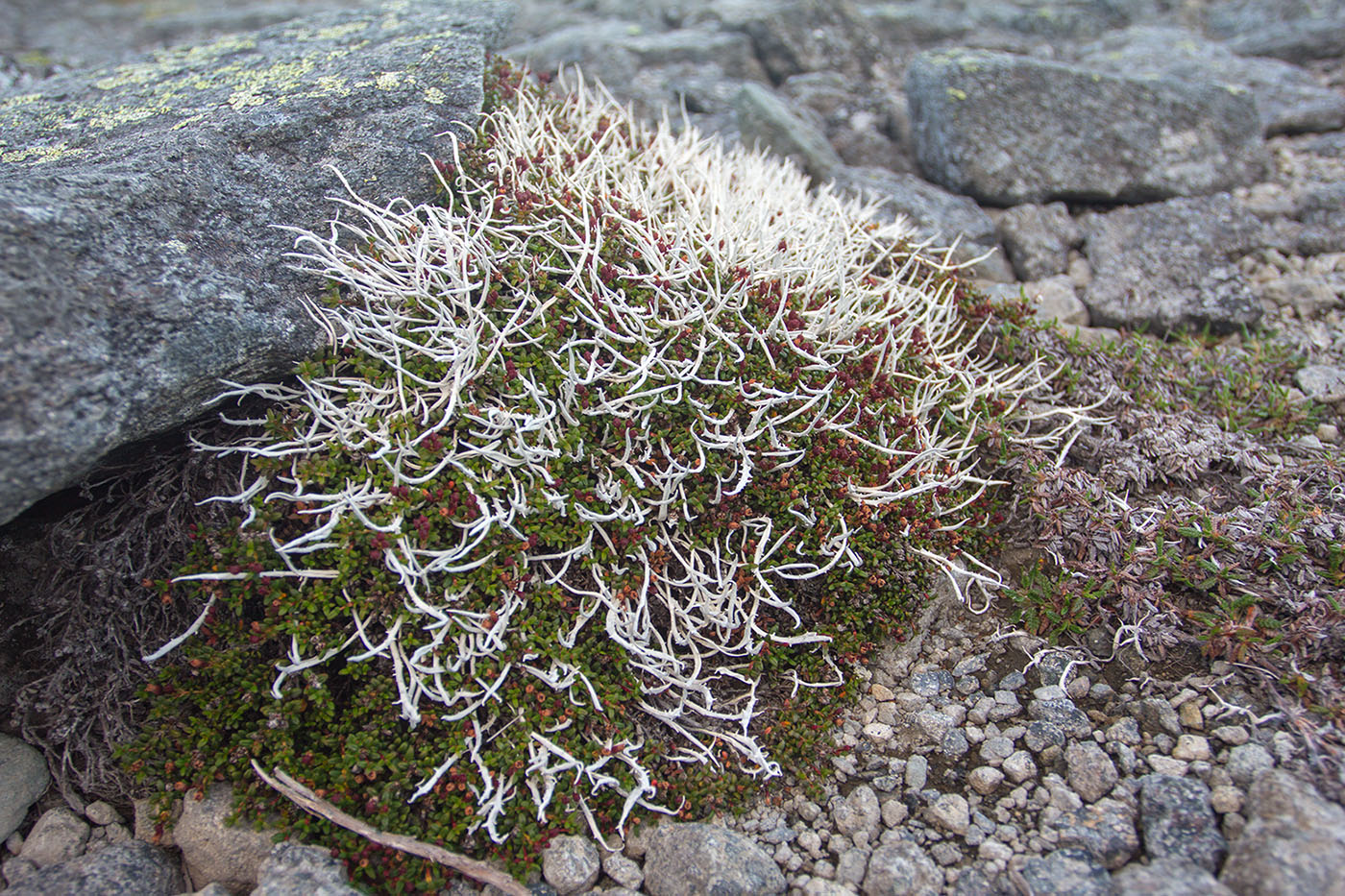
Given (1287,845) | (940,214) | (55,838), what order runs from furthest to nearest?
(940,214) → (55,838) → (1287,845)

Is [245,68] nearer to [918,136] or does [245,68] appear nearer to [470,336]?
[470,336]

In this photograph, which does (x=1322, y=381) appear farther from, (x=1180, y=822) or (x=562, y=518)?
(x=562, y=518)

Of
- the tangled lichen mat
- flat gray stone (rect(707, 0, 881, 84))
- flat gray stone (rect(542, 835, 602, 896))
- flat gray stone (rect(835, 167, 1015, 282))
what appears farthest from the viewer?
flat gray stone (rect(707, 0, 881, 84))

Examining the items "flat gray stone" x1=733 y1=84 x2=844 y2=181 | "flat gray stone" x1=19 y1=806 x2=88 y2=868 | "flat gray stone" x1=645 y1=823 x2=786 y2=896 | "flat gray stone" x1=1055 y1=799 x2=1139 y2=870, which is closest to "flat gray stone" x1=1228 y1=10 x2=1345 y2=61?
"flat gray stone" x1=733 y1=84 x2=844 y2=181

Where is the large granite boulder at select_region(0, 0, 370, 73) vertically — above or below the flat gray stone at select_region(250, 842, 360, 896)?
above

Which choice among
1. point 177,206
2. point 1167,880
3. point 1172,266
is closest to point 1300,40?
point 1172,266

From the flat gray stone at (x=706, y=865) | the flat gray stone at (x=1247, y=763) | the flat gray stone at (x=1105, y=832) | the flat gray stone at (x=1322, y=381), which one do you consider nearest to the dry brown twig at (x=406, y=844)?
the flat gray stone at (x=706, y=865)

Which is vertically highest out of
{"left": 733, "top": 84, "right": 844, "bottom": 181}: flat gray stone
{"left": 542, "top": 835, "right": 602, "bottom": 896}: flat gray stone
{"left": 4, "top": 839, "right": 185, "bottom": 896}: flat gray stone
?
{"left": 733, "top": 84, "right": 844, "bottom": 181}: flat gray stone

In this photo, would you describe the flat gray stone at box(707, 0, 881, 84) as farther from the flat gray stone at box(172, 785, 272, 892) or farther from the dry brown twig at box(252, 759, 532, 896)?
the flat gray stone at box(172, 785, 272, 892)
